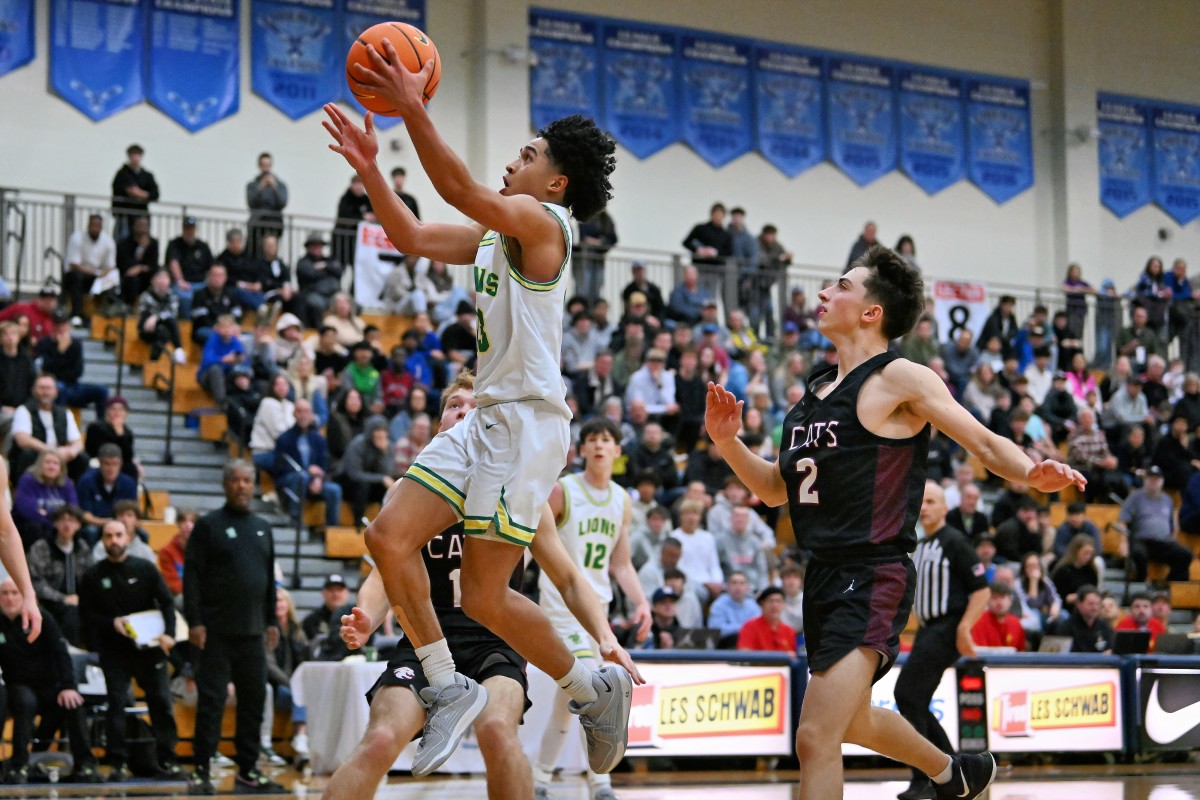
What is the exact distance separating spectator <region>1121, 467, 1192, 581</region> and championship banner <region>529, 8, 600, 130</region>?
31.9ft

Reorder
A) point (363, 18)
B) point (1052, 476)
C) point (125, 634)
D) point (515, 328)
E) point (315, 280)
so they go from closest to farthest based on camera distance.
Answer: point (1052, 476) → point (515, 328) → point (125, 634) → point (315, 280) → point (363, 18)

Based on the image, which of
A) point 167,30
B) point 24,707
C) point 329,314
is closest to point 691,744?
point 24,707

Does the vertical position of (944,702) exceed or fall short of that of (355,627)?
it falls short

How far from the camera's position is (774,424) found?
18609mm

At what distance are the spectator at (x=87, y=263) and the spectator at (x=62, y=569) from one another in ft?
21.0

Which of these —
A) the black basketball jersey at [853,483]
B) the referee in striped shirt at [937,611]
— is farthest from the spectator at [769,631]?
the black basketball jersey at [853,483]

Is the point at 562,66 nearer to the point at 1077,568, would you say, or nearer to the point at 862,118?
the point at 862,118

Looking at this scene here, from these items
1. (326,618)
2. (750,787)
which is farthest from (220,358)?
(750,787)

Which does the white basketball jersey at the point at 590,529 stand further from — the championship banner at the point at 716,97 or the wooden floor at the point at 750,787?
the championship banner at the point at 716,97

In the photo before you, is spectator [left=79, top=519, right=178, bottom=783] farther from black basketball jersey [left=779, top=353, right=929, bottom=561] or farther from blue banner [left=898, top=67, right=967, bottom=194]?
blue banner [left=898, top=67, right=967, bottom=194]

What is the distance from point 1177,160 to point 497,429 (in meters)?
26.6

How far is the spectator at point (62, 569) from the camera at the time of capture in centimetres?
1195

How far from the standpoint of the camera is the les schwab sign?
452 inches

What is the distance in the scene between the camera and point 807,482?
5.67 m
